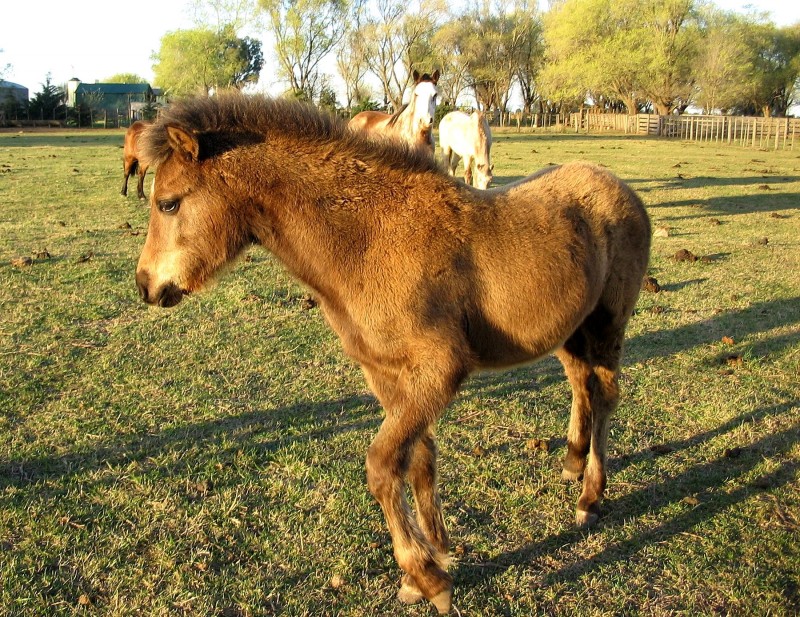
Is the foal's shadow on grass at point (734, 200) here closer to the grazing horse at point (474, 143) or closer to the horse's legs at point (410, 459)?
the grazing horse at point (474, 143)

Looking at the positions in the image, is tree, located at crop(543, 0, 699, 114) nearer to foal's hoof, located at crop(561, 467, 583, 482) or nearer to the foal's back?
the foal's back

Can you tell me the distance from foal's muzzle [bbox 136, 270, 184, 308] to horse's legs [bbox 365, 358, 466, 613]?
127 cm

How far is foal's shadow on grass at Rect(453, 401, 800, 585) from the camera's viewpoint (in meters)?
3.35

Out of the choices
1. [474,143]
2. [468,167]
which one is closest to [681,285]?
[474,143]

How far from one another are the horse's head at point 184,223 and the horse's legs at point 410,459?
1138 mm

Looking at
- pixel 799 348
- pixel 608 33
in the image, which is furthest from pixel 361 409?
pixel 608 33

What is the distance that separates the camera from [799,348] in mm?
6230

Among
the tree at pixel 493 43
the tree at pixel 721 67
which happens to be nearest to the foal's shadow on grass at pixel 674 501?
the tree at pixel 721 67

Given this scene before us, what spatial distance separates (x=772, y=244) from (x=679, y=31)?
59.3 m

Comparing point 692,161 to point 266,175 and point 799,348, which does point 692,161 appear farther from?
point 266,175

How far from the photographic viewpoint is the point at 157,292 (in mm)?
3246

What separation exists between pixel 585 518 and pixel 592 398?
2.52 feet

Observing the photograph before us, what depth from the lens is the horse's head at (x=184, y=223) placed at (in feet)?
10.1

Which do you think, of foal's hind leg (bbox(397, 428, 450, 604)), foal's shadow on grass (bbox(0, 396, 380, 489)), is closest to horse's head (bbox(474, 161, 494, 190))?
foal's shadow on grass (bbox(0, 396, 380, 489))
